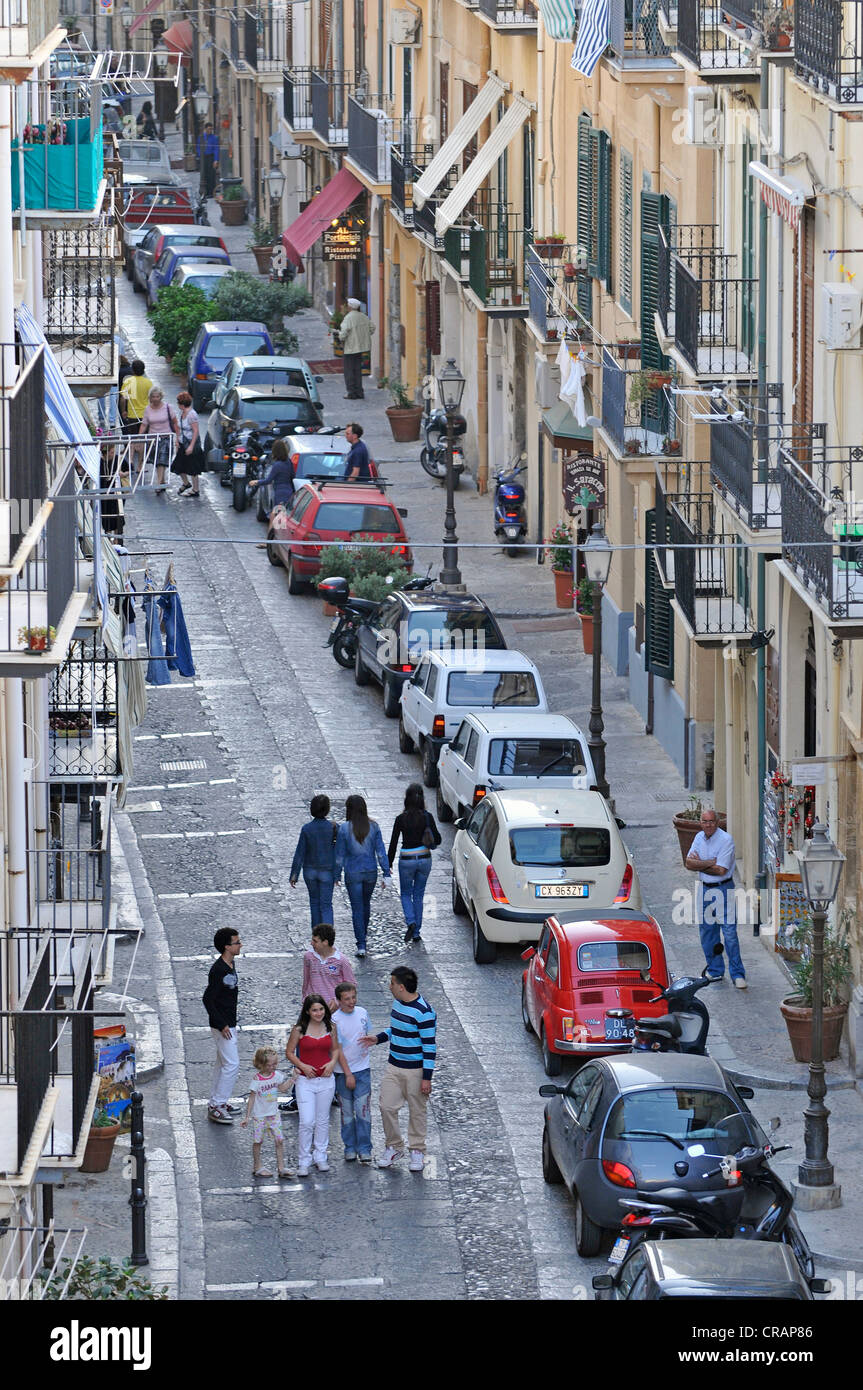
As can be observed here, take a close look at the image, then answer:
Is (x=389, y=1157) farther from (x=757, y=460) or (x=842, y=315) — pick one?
(x=842, y=315)

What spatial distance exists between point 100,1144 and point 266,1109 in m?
1.14

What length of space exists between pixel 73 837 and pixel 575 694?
11.9 m

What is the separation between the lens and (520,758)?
2561 centimetres

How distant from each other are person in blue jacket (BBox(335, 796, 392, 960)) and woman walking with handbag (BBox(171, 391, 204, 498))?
17039mm

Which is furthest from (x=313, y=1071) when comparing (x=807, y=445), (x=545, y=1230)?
(x=807, y=445)

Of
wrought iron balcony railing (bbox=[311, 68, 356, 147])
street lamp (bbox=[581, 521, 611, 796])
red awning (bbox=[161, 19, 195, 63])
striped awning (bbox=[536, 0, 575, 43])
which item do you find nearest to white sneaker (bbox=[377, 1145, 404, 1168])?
street lamp (bbox=[581, 521, 611, 796])

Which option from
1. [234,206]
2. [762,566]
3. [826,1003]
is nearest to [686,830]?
[762,566]

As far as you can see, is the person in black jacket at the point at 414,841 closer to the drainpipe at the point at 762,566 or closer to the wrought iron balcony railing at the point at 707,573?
the wrought iron balcony railing at the point at 707,573

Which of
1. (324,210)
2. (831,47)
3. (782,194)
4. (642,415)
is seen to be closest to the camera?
(831,47)

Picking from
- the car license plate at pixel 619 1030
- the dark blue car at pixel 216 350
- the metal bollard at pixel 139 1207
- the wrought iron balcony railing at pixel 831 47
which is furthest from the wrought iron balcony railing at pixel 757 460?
the dark blue car at pixel 216 350

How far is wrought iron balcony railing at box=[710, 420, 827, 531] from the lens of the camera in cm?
2118

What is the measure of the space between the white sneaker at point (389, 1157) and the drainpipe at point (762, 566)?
6.23 meters

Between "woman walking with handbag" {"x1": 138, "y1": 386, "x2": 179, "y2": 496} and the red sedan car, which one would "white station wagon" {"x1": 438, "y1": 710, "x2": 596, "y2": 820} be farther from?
"woman walking with handbag" {"x1": 138, "y1": 386, "x2": 179, "y2": 496}

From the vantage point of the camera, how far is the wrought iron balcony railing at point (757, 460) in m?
21.2
